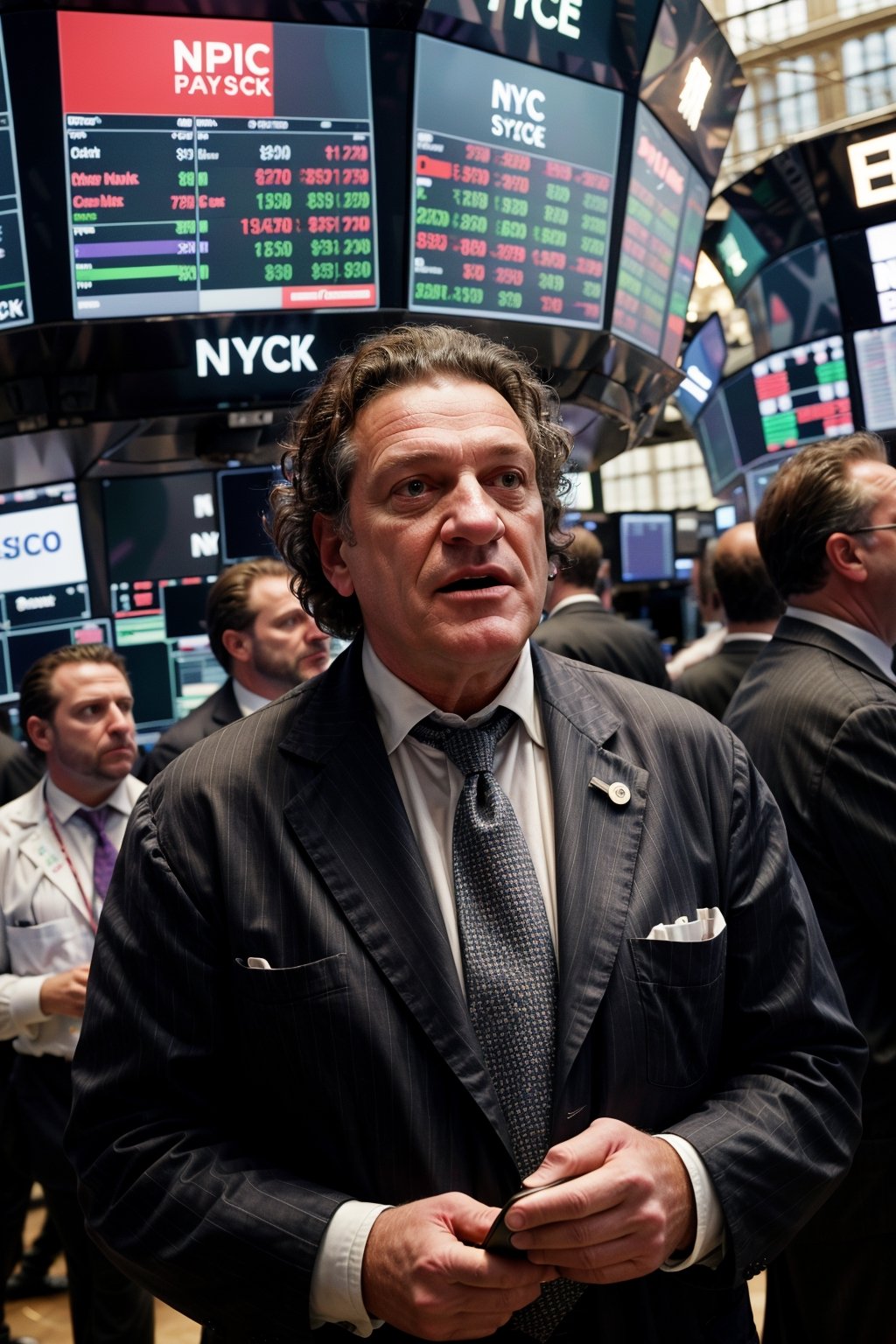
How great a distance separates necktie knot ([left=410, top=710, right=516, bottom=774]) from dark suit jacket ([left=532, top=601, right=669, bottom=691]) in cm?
289

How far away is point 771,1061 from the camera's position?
141 centimetres

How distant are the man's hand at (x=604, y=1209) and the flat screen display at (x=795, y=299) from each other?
5.76 m

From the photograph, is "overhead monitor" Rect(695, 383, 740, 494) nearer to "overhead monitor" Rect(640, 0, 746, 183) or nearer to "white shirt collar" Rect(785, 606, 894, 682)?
"overhead monitor" Rect(640, 0, 746, 183)

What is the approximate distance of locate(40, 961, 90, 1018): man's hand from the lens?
2486 millimetres

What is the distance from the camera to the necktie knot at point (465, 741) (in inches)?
56.9

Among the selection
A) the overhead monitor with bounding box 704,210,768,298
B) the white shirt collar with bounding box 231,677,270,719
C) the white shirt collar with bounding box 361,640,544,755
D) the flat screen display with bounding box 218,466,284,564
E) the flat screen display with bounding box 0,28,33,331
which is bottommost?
the white shirt collar with bounding box 231,677,270,719

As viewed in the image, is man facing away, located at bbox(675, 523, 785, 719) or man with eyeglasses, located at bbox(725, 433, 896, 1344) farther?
man facing away, located at bbox(675, 523, 785, 719)

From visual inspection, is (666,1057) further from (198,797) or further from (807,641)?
(807,641)

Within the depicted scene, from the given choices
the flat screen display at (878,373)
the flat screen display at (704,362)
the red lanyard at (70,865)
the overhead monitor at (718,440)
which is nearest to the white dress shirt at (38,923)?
the red lanyard at (70,865)

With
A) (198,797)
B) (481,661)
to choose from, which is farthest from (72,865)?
(481,661)

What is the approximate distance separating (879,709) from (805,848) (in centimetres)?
26

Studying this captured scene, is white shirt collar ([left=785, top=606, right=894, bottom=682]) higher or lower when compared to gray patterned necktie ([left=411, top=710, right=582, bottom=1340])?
higher

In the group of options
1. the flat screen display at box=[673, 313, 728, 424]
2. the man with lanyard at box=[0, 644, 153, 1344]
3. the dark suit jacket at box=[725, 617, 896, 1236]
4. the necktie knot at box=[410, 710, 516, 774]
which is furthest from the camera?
the flat screen display at box=[673, 313, 728, 424]

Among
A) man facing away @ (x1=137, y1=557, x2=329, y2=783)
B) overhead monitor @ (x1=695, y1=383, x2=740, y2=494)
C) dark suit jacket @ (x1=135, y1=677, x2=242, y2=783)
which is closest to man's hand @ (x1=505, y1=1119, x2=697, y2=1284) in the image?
dark suit jacket @ (x1=135, y1=677, x2=242, y2=783)
